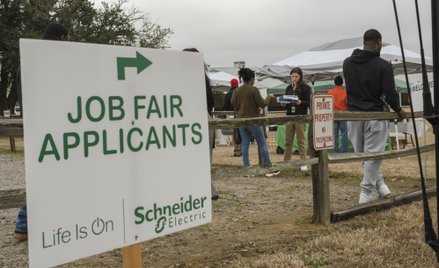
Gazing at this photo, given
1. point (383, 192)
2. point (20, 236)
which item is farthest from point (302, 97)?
point (20, 236)

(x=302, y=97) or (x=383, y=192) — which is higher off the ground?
(x=302, y=97)

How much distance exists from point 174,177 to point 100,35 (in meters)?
25.5

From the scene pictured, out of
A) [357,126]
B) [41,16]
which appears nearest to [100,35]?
[41,16]

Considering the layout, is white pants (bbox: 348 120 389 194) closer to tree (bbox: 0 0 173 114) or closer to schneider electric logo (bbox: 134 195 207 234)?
schneider electric logo (bbox: 134 195 207 234)

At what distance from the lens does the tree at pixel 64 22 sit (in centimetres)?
2580

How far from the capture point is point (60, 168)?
224 cm

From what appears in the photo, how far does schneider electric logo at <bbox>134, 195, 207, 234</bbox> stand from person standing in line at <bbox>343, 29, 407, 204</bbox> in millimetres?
3504

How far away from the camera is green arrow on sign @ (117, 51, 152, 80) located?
8.09ft

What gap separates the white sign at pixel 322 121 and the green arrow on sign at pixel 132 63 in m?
2.88

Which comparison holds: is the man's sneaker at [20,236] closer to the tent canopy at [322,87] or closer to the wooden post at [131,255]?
the wooden post at [131,255]

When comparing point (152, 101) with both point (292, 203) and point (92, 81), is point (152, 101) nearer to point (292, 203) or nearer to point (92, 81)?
point (92, 81)

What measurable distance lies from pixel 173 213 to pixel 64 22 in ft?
82.0

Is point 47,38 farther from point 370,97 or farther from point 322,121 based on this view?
point 370,97

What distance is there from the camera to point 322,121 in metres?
5.26
